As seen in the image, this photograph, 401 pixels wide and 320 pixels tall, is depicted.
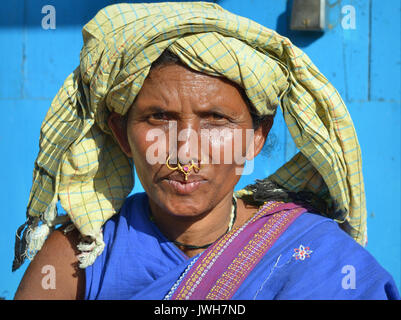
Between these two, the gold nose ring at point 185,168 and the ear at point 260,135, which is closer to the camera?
the gold nose ring at point 185,168

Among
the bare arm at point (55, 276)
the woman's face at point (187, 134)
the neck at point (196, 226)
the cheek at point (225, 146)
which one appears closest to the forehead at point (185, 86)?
the woman's face at point (187, 134)

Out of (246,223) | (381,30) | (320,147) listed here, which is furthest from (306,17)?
(246,223)

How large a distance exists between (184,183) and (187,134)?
17 cm

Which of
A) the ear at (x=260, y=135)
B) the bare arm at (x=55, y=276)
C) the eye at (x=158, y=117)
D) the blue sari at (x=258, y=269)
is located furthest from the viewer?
the ear at (x=260, y=135)

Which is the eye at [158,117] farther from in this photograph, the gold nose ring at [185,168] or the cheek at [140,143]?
the gold nose ring at [185,168]

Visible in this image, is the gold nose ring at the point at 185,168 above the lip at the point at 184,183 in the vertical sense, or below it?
above

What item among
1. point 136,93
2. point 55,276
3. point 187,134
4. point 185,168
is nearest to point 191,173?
point 185,168

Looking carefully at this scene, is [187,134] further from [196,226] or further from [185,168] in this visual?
[196,226]

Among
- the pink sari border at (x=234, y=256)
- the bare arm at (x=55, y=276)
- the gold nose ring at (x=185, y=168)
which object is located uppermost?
the gold nose ring at (x=185, y=168)

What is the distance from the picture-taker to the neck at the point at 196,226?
1898mm

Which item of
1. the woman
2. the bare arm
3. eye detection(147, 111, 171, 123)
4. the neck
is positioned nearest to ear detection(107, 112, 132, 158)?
the woman

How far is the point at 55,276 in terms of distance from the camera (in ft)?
6.12
